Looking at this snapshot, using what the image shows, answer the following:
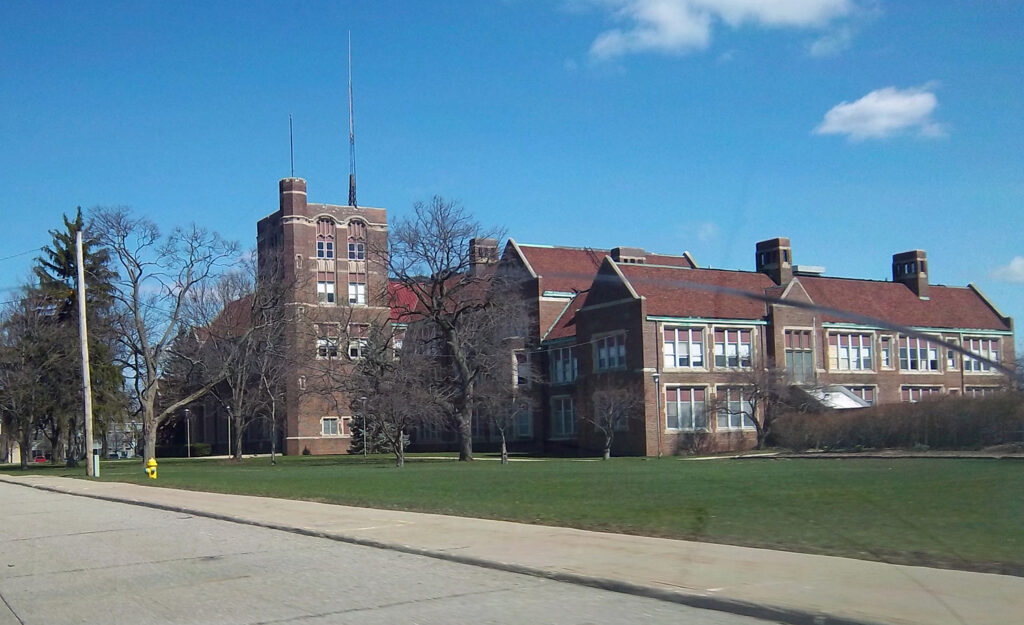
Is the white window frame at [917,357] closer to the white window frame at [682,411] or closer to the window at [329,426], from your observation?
A: the white window frame at [682,411]

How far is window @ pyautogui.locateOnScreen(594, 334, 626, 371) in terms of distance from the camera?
60281 mm

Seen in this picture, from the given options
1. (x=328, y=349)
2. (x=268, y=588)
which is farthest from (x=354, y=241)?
(x=268, y=588)

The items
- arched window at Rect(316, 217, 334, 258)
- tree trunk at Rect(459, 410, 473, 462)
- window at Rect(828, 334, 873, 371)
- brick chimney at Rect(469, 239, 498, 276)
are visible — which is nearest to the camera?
brick chimney at Rect(469, 239, 498, 276)

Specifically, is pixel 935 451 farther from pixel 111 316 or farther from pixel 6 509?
pixel 111 316

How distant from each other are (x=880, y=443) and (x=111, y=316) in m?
41.4

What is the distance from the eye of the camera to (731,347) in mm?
60656

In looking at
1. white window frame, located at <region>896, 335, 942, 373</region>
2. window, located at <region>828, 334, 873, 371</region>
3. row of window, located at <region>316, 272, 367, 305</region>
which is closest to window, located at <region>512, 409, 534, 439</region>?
window, located at <region>828, 334, 873, 371</region>

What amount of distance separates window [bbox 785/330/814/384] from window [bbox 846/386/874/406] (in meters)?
2.76

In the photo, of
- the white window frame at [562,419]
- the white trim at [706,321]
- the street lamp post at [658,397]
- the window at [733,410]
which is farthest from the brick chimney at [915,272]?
the white window frame at [562,419]

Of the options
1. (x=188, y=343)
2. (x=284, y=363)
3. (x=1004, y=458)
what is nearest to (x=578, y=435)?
(x=284, y=363)

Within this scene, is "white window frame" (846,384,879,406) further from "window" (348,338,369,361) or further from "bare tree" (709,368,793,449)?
"window" (348,338,369,361)

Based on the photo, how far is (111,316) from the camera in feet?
188

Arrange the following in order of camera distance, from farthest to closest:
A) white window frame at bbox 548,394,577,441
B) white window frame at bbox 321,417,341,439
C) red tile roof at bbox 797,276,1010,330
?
white window frame at bbox 321,417,341,439
white window frame at bbox 548,394,577,441
red tile roof at bbox 797,276,1010,330

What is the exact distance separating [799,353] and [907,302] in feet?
39.5
